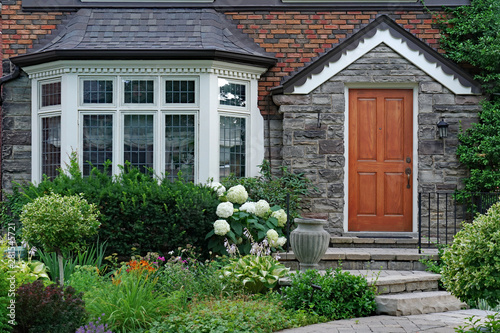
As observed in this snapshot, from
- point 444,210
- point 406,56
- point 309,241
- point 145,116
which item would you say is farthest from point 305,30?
point 309,241

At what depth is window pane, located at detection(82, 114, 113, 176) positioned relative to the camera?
→ 9.14 m

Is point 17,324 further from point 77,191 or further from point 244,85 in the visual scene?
point 244,85

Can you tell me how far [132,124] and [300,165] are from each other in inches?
108

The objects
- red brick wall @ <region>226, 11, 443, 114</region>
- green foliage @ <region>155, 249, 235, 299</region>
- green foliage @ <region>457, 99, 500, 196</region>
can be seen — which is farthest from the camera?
red brick wall @ <region>226, 11, 443, 114</region>

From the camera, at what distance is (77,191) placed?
313 inches

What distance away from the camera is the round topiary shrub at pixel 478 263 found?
4.84 meters

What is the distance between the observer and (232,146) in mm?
9438

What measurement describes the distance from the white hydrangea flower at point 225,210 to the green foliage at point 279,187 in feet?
3.16

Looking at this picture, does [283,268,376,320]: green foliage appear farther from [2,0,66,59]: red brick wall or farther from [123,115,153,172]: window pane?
[2,0,66,59]: red brick wall

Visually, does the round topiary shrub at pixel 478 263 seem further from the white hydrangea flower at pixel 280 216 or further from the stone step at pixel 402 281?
the white hydrangea flower at pixel 280 216

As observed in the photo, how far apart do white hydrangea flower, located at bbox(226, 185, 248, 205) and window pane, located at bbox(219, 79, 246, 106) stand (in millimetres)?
1730

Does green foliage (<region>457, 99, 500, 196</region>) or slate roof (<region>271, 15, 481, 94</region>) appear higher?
slate roof (<region>271, 15, 481, 94</region>)

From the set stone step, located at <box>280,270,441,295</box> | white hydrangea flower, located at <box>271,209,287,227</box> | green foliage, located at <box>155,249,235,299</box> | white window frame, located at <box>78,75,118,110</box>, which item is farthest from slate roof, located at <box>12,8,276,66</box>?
stone step, located at <box>280,270,441,295</box>

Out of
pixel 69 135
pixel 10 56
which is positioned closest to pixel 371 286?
pixel 69 135
